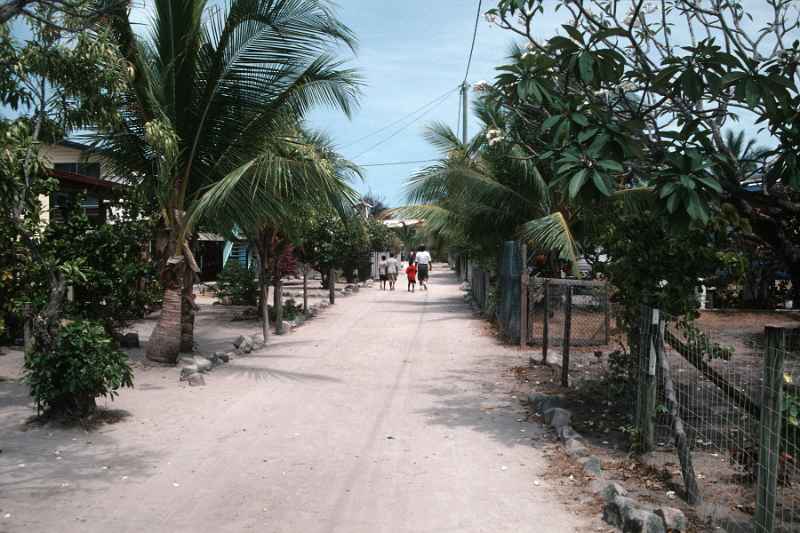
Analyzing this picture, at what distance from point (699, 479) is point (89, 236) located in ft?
25.9

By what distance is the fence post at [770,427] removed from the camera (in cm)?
428

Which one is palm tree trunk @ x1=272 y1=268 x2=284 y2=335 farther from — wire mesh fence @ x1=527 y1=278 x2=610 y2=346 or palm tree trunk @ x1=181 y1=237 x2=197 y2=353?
wire mesh fence @ x1=527 y1=278 x2=610 y2=346

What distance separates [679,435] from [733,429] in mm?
605

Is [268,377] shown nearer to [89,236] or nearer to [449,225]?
[89,236]

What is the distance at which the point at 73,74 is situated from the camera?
7.36m

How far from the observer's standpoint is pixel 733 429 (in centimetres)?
612

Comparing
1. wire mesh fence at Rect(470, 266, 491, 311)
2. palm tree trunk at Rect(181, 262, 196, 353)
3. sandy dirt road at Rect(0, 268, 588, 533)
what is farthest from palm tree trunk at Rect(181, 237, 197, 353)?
wire mesh fence at Rect(470, 266, 491, 311)

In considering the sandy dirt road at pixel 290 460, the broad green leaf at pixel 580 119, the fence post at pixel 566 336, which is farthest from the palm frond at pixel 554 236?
the broad green leaf at pixel 580 119

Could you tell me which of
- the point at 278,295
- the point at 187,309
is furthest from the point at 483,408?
the point at 278,295

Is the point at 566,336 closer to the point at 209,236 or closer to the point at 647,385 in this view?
the point at 647,385

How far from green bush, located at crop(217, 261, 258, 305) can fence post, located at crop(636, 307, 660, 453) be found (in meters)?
16.3

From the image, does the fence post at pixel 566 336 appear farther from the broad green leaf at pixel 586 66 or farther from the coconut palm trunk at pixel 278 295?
the coconut palm trunk at pixel 278 295

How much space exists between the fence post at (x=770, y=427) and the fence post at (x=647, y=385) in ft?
7.23

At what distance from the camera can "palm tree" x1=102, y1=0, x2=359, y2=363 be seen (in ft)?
37.3
